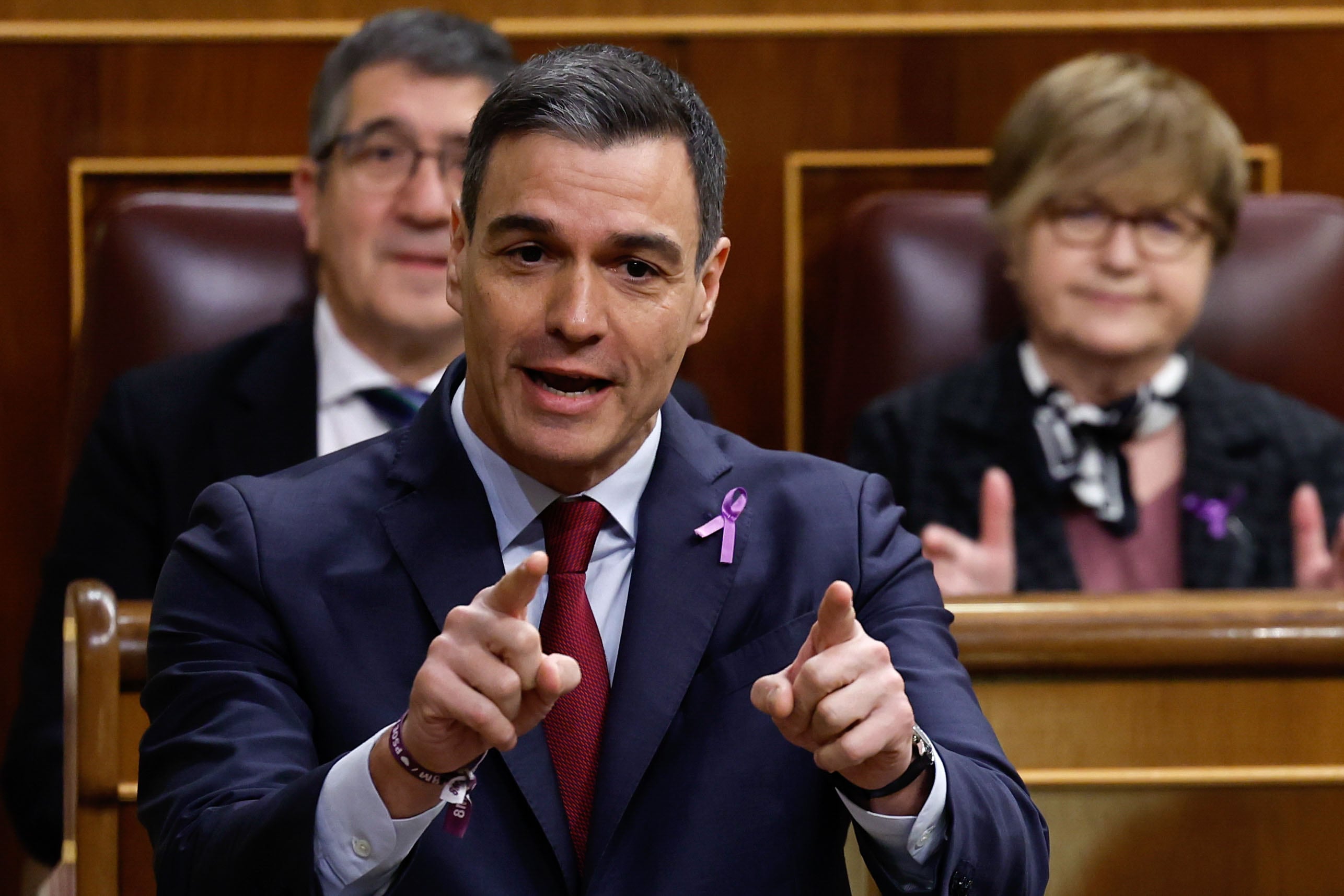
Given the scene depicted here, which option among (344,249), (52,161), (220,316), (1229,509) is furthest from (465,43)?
(1229,509)

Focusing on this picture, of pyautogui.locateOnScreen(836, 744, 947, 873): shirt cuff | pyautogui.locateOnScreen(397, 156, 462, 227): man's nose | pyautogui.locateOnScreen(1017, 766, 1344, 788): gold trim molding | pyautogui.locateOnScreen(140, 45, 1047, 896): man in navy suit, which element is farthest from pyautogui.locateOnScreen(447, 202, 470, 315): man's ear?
pyautogui.locateOnScreen(397, 156, 462, 227): man's nose

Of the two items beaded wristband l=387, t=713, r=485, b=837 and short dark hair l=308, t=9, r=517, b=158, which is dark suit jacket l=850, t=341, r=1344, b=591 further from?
beaded wristband l=387, t=713, r=485, b=837

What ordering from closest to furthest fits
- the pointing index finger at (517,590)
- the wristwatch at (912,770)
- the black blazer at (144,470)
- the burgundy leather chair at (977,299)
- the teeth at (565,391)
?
the pointing index finger at (517,590) < the wristwatch at (912,770) < the teeth at (565,391) < the black blazer at (144,470) < the burgundy leather chair at (977,299)

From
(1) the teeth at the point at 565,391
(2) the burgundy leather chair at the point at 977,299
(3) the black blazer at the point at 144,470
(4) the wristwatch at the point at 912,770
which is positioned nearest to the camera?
(4) the wristwatch at the point at 912,770

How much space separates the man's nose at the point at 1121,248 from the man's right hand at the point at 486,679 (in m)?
1.21

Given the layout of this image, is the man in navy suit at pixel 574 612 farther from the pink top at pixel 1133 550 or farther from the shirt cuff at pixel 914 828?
the pink top at pixel 1133 550

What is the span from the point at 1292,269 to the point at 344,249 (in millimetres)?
1152

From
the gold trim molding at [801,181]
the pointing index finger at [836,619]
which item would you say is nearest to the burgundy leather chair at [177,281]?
the gold trim molding at [801,181]

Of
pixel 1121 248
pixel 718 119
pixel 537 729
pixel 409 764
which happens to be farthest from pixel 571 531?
pixel 718 119

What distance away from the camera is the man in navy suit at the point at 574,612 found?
3.18ft

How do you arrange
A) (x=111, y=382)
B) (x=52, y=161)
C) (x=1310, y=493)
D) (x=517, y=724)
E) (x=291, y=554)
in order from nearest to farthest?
(x=517, y=724)
(x=291, y=554)
(x=1310, y=493)
(x=111, y=382)
(x=52, y=161)

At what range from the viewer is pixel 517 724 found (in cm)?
86

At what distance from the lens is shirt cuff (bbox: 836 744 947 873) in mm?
955

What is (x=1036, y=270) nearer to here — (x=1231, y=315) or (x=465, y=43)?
(x=1231, y=315)
